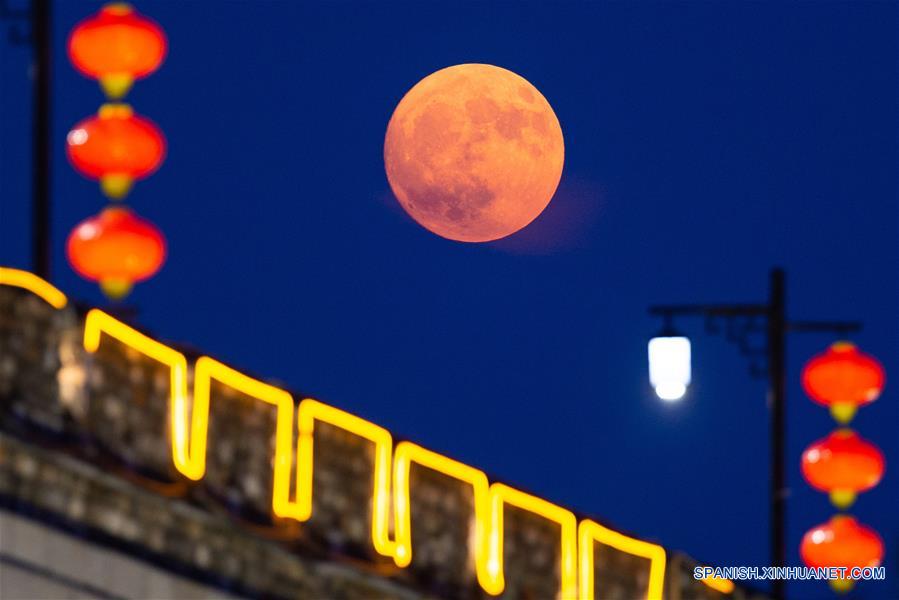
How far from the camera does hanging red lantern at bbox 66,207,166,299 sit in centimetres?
2073

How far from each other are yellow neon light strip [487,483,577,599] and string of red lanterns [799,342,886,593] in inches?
220

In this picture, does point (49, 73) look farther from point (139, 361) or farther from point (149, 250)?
point (139, 361)

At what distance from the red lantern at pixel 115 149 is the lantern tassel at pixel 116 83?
10.7 inches

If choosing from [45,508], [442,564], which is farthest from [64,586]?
[442,564]

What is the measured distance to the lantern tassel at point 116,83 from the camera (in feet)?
71.3

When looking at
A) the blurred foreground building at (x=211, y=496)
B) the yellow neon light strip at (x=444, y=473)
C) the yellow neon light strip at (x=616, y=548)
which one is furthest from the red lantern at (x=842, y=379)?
the yellow neon light strip at (x=444, y=473)

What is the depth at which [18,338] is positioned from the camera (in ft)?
53.1

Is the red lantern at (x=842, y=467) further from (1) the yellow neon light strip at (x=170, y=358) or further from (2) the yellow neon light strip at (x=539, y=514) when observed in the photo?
(1) the yellow neon light strip at (x=170, y=358)

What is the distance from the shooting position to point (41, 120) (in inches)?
839

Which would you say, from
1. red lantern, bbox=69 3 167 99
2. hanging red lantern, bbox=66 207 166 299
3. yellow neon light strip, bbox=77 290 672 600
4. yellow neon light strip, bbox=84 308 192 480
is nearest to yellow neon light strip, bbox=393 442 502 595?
yellow neon light strip, bbox=77 290 672 600

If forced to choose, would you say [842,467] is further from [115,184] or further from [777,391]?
[115,184]

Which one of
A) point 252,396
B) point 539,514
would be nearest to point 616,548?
point 539,514

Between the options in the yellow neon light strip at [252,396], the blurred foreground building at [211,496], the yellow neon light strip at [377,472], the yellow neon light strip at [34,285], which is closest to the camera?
the blurred foreground building at [211,496]

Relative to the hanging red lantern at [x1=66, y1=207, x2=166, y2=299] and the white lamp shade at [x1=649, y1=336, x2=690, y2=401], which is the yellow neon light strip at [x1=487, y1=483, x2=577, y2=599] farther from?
the hanging red lantern at [x1=66, y1=207, x2=166, y2=299]
